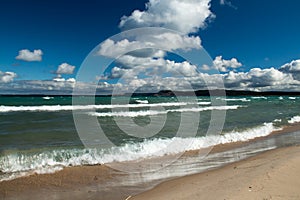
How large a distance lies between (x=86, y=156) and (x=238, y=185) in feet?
17.8

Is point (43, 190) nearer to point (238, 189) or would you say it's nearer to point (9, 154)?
point (9, 154)

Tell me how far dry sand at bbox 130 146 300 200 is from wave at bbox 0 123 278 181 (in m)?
3.13

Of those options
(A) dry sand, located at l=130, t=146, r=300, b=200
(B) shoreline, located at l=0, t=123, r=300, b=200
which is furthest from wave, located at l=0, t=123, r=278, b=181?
(A) dry sand, located at l=130, t=146, r=300, b=200

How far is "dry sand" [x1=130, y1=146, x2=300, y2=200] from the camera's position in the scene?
4.88m

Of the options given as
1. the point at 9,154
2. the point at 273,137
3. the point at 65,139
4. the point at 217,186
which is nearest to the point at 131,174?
the point at 217,186

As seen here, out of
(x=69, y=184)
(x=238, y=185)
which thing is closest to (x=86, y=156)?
(x=69, y=184)

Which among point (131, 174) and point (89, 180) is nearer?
point (89, 180)

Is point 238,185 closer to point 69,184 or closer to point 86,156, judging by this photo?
point 69,184

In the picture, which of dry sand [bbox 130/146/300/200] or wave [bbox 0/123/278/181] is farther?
wave [bbox 0/123/278/181]

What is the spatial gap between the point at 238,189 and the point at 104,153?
18.6 feet

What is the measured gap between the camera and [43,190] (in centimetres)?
620

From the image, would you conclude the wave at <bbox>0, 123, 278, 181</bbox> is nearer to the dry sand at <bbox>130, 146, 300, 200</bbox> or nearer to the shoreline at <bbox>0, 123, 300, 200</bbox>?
the shoreline at <bbox>0, 123, 300, 200</bbox>

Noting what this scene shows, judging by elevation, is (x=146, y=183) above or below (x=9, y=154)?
below

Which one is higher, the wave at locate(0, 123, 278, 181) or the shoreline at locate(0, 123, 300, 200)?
the wave at locate(0, 123, 278, 181)
